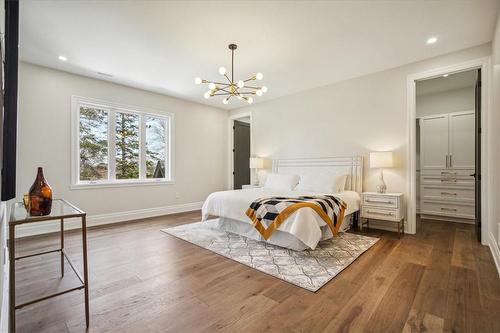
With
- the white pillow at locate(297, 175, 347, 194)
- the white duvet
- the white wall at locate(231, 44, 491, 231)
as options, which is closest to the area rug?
the white duvet

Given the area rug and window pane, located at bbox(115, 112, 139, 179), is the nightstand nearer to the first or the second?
the area rug

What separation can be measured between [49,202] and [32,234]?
10.5 feet

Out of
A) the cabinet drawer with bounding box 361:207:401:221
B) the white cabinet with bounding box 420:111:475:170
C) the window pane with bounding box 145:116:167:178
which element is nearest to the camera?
the cabinet drawer with bounding box 361:207:401:221

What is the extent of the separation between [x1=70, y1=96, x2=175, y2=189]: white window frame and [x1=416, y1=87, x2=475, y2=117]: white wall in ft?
Result: 18.9

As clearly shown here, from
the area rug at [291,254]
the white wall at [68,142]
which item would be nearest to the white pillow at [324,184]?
the area rug at [291,254]

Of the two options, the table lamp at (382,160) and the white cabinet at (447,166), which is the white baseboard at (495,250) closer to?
the table lamp at (382,160)

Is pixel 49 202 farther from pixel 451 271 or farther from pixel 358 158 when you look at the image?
pixel 358 158

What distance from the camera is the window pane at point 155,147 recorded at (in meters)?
5.34

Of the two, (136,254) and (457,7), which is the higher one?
(457,7)

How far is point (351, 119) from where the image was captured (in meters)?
4.53

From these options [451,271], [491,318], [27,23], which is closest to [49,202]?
[27,23]

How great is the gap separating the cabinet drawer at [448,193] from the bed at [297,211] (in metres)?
1.96

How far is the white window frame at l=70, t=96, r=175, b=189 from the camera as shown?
14.0 feet

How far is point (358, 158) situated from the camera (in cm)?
439
